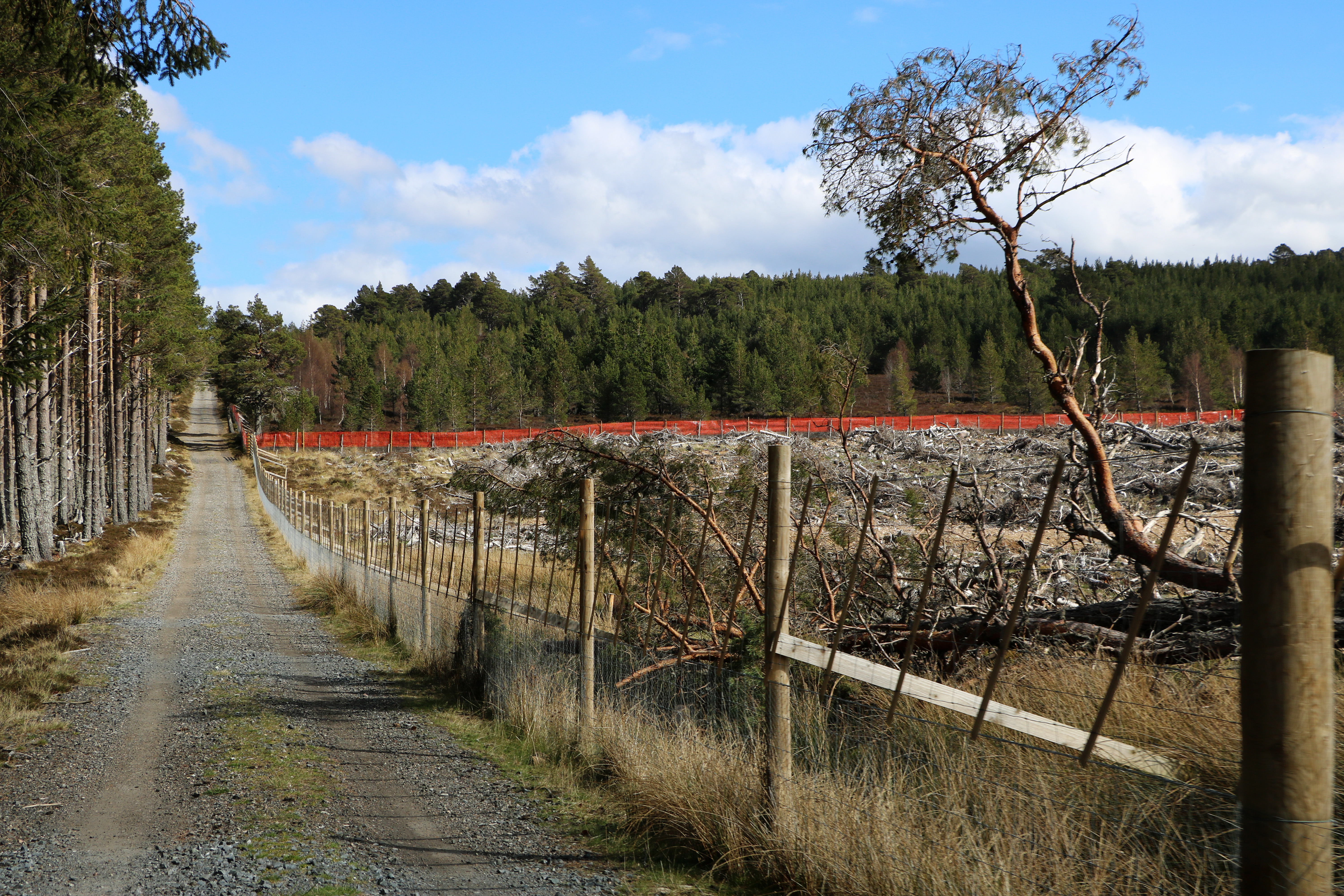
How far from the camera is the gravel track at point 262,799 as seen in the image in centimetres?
459

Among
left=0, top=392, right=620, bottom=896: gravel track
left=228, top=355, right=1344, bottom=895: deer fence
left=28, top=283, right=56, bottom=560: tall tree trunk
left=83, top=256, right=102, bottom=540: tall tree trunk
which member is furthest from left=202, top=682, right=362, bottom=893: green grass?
left=83, top=256, right=102, bottom=540: tall tree trunk

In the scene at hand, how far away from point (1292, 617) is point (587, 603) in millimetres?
4971

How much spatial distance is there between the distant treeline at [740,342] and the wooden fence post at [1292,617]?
155ft

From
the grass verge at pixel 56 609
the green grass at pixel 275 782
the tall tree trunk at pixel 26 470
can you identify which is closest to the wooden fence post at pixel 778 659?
the green grass at pixel 275 782

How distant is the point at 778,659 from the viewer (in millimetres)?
4316

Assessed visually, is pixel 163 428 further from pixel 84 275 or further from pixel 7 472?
pixel 84 275

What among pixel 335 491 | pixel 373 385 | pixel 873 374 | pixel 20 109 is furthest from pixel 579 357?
pixel 20 109

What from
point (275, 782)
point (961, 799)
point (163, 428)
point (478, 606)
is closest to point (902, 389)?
point (163, 428)

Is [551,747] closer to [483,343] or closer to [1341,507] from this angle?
[1341,507]

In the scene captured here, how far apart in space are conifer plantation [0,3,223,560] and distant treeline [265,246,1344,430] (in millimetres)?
29813

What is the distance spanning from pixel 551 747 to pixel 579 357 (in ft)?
346

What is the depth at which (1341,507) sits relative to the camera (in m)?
5.29

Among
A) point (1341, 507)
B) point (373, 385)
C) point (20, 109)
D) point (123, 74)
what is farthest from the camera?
point (373, 385)

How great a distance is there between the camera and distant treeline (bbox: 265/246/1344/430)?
80.2 meters
